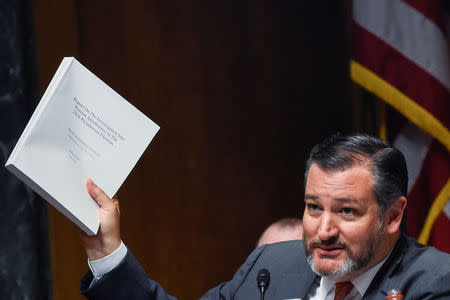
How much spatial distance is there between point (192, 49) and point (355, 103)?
951 mm

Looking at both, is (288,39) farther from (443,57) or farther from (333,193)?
(333,193)

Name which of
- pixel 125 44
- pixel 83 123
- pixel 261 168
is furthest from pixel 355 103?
pixel 83 123

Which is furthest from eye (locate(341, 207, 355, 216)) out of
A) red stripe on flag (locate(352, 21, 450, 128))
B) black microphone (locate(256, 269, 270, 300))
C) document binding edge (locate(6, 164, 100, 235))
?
red stripe on flag (locate(352, 21, 450, 128))

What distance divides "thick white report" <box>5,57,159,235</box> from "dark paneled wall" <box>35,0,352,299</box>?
1427 millimetres

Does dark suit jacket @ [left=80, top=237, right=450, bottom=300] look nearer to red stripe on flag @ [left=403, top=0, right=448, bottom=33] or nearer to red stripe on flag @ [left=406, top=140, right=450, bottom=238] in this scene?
red stripe on flag @ [left=406, top=140, right=450, bottom=238]

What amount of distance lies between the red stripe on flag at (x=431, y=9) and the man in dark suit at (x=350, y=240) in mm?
1663

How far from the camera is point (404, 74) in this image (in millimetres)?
3846

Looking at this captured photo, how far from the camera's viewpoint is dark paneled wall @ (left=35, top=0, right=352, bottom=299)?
407cm

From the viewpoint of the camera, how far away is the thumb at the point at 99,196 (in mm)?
2273

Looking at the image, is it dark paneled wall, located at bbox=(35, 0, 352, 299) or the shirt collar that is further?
dark paneled wall, located at bbox=(35, 0, 352, 299)

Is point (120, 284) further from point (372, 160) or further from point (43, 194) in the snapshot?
point (372, 160)

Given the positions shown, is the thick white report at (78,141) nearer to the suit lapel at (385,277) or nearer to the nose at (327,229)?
the nose at (327,229)

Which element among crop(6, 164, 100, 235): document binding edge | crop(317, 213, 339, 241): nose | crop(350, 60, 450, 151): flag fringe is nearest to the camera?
crop(6, 164, 100, 235): document binding edge

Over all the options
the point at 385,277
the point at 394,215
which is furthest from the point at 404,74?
the point at 385,277
